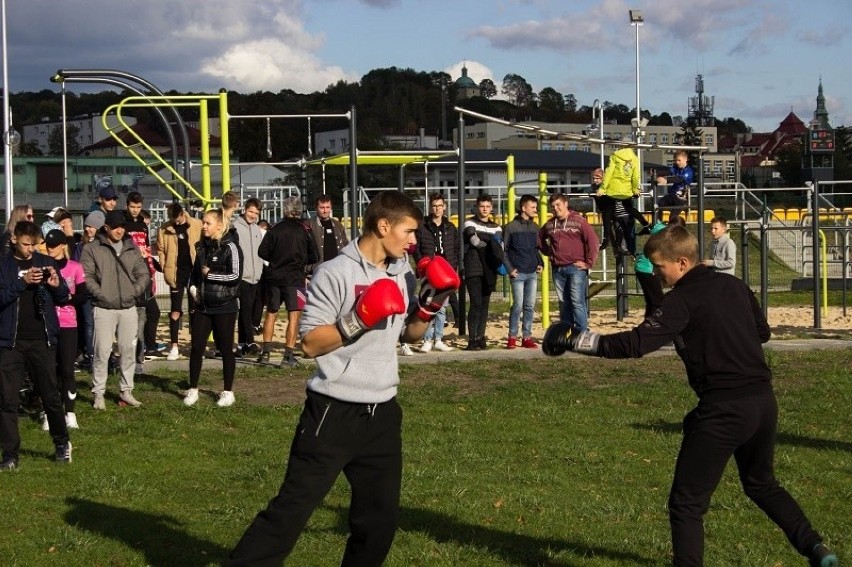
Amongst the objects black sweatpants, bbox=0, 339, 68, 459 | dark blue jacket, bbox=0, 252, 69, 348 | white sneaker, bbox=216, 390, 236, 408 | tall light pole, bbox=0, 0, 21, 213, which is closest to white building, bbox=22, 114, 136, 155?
tall light pole, bbox=0, 0, 21, 213

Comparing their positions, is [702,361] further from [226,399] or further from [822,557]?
[226,399]

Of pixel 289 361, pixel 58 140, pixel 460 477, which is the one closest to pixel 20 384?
pixel 460 477

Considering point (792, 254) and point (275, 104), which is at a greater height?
point (275, 104)

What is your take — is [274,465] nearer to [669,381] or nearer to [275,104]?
[669,381]

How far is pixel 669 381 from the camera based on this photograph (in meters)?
13.4

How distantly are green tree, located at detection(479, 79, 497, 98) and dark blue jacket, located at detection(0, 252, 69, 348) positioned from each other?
610ft

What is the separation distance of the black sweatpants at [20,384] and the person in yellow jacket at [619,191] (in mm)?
9868

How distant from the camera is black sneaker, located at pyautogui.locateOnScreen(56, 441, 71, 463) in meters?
9.48

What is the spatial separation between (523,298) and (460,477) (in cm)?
797

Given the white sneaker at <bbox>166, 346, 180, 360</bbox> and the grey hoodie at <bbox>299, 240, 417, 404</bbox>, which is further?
the white sneaker at <bbox>166, 346, 180, 360</bbox>

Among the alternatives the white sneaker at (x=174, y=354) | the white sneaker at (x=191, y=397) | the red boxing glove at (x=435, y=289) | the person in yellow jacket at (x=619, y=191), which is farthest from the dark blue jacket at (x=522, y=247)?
the red boxing glove at (x=435, y=289)

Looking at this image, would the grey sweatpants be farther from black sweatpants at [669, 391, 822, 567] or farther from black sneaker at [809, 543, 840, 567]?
black sneaker at [809, 543, 840, 567]

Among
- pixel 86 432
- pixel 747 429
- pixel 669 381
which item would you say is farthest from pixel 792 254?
pixel 747 429

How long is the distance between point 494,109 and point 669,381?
13677 cm
